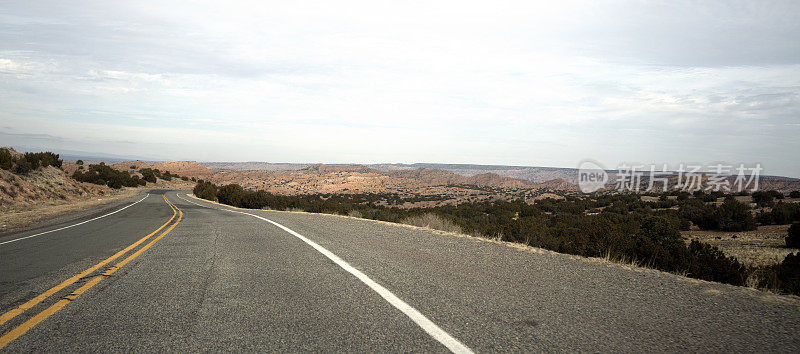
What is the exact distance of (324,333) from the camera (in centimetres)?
335

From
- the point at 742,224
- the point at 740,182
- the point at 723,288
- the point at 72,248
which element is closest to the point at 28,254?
the point at 72,248

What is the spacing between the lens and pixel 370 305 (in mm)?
Answer: 4102

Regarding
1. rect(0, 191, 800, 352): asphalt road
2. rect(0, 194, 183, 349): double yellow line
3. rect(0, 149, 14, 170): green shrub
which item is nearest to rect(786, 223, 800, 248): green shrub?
rect(0, 191, 800, 352): asphalt road

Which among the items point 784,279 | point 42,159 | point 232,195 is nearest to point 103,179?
point 42,159

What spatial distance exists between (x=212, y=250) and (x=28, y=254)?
3.44 m

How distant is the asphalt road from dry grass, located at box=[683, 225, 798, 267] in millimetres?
11135

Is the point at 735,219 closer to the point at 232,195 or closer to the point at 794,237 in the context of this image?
the point at 794,237

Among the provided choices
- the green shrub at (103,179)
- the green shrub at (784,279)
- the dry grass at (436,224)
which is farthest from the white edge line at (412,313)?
the green shrub at (103,179)

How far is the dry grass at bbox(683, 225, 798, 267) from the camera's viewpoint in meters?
14.0

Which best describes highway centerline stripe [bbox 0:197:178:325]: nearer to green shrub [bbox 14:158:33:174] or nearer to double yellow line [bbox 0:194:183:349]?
double yellow line [bbox 0:194:183:349]

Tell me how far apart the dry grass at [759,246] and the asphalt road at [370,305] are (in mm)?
11135

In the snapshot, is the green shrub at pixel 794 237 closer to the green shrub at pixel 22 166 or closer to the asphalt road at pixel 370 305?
the asphalt road at pixel 370 305

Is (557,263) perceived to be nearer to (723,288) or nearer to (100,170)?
(723,288)

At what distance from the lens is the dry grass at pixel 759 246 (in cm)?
1395
